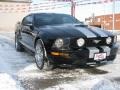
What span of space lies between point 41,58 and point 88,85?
5.74ft

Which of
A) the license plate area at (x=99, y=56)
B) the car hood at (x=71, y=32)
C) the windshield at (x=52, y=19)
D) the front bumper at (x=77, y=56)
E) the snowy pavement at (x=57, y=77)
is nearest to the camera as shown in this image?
the snowy pavement at (x=57, y=77)

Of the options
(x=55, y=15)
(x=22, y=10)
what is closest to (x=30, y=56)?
(x=55, y=15)

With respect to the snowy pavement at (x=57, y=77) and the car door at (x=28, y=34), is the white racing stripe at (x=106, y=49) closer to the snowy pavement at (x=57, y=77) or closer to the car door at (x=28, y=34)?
the snowy pavement at (x=57, y=77)

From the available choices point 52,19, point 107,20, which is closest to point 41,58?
point 52,19

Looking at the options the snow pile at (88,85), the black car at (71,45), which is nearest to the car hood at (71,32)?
the black car at (71,45)

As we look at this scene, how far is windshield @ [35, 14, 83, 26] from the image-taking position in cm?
855

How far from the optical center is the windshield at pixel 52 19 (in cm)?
855

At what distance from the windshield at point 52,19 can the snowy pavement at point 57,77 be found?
1009mm

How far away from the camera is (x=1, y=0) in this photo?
87.7 feet

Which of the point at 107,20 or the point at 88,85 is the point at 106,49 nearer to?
the point at 88,85

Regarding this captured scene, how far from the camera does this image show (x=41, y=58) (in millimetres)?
7570

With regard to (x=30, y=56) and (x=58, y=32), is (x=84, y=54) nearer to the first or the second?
(x=58, y=32)

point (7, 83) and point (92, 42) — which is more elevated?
point (92, 42)

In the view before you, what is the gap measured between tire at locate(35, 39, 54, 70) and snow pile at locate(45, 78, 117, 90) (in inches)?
46.3
